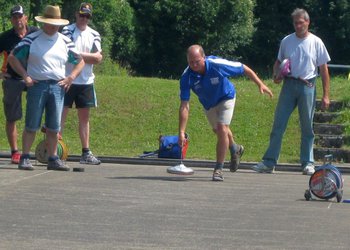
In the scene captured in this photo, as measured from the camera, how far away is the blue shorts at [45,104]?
488 inches

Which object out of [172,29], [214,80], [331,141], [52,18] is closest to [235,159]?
[214,80]

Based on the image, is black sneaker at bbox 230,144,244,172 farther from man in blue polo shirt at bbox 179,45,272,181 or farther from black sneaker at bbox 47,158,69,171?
black sneaker at bbox 47,158,69,171

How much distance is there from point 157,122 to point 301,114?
173 inches

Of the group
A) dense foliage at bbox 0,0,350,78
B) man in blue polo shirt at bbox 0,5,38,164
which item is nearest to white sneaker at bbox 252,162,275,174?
man in blue polo shirt at bbox 0,5,38,164

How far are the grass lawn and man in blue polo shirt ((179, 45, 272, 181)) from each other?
2.92 m

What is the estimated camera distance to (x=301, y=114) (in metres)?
13.5

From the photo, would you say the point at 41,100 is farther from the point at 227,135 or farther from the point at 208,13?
the point at 208,13

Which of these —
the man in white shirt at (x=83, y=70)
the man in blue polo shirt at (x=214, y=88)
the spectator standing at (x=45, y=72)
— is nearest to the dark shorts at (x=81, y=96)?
the man in white shirt at (x=83, y=70)

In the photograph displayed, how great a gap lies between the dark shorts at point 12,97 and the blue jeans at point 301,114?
3168 mm

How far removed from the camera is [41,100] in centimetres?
1243

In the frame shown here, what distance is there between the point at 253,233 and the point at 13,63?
4746 millimetres

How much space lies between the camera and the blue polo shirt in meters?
12.3

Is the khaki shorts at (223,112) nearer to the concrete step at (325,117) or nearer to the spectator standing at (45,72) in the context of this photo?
the spectator standing at (45,72)

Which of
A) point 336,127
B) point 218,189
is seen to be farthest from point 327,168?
point 336,127
